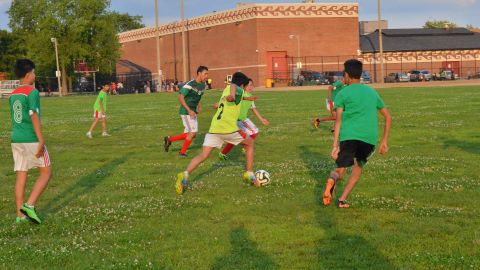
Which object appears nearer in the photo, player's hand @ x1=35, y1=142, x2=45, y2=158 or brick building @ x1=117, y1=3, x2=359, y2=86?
player's hand @ x1=35, y1=142, x2=45, y2=158

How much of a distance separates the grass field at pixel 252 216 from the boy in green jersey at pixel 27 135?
35cm

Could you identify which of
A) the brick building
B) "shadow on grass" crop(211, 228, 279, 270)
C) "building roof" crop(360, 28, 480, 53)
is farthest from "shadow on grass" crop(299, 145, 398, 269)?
"building roof" crop(360, 28, 480, 53)

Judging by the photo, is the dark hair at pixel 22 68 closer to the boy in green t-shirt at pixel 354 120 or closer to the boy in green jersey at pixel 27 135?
the boy in green jersey at pixel 27 135

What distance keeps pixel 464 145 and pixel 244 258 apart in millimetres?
9665

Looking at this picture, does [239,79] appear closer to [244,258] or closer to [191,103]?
[244,258]

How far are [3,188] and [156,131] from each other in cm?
1051

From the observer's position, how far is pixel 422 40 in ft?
283

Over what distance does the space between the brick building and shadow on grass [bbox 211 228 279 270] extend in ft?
234

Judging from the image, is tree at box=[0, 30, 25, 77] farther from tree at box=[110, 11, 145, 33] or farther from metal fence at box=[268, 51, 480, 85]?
metal fence at box=[268, 51, 480, 85]

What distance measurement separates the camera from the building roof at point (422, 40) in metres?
83.9

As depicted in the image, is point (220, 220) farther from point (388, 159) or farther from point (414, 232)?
point (388, 159)

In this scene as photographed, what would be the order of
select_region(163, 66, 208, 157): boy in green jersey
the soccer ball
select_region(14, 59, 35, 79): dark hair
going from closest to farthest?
select_region(14, 59, 35, 79): dark hair < the soccer ball < select_region(163, 66, 208, 157): boy in green jersey

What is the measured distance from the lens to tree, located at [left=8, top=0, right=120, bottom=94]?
8838 cm

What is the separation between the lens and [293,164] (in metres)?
12.5
